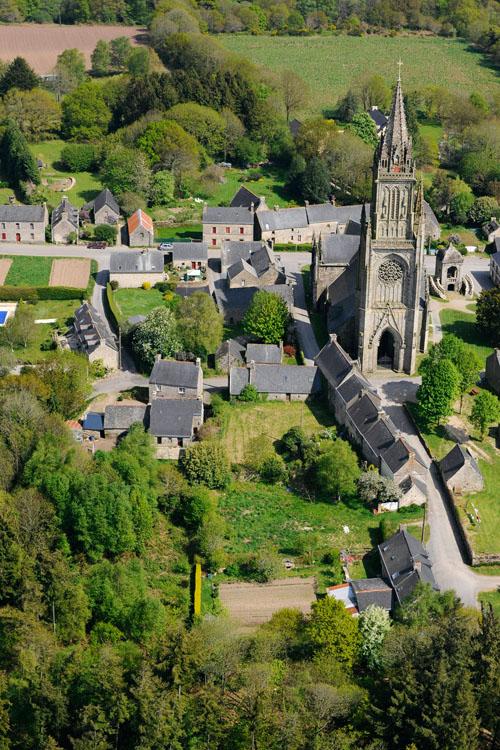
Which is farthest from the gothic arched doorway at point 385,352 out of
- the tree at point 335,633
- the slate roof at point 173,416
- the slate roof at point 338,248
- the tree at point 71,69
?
the tree at point 71,69

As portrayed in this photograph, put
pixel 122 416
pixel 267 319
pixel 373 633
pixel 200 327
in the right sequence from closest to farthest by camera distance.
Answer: pixel 373 633
pixel 122 416
pixel 200 327
pixel 267 319

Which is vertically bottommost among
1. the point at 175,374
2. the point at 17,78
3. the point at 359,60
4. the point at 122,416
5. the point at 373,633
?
the point at 122,416

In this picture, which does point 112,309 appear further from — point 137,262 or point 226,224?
point 226,224

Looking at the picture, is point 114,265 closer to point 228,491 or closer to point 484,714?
point 228,491

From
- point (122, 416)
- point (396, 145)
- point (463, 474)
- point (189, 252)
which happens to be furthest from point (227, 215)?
point (463, 474)

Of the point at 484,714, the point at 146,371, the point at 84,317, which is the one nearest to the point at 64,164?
the point at 84,317
